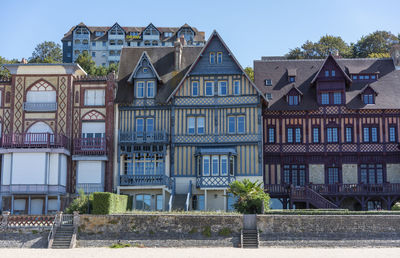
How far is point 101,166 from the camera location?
41.4m

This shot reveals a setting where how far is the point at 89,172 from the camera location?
41344 mm

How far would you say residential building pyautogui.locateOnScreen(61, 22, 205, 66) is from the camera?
326 ft

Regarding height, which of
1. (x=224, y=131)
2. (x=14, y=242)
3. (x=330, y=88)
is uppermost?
(x=330, y=88)

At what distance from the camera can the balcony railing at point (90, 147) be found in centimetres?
4122

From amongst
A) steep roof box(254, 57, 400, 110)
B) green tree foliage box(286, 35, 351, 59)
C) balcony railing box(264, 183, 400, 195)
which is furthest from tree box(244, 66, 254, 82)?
balcony railing box(264, 183, 400, 195)

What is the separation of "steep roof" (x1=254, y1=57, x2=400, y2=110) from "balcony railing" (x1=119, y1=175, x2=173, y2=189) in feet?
31.6

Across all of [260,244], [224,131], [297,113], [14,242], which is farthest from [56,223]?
[297,113]

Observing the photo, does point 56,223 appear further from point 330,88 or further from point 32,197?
point 330,88

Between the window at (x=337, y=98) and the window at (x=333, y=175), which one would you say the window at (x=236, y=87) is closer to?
the window at (x=337, y=98)

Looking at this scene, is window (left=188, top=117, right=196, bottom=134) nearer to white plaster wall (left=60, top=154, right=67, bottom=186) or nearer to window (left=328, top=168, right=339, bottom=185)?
white plaster wall (left=60, top=154, right=67, bottom=186)

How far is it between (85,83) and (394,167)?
74.0 ft

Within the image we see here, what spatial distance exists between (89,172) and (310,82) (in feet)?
57.5

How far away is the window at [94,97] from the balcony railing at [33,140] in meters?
3.26
